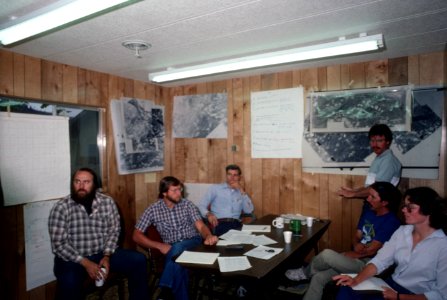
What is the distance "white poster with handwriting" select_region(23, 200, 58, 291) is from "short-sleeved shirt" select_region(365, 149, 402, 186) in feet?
10.7

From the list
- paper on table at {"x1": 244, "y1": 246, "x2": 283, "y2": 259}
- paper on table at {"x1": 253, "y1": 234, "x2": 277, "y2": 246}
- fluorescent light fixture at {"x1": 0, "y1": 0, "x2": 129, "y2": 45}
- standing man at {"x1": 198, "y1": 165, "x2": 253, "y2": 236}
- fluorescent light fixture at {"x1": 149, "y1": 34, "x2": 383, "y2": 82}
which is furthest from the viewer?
standing man at {"x1": 198, "y1": 165, "x2": 253, "y2": 236}

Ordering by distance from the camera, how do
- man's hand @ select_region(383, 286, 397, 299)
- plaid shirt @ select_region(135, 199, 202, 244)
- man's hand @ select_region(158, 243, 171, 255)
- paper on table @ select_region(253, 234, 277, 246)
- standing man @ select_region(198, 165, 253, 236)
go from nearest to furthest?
man's hand @ select_region(383, 286, 397, 299) → paper on table @ select_region(253, 234, 277, 246) → man's hand @ select_region(158, 243, 171, 255) → plaid shirt @ select_region(135, 199, 202, 244) → standing man @ select_region(198, 165, 253, 236)

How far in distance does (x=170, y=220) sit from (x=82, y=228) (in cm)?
81

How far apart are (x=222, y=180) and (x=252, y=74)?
58.7 inches

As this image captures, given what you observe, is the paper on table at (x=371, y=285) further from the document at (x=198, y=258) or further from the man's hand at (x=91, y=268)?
the man's hand at (x=91, y=268)

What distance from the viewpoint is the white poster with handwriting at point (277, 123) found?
3793 millimetres

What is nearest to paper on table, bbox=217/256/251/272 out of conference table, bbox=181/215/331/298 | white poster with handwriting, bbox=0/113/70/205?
conference table, bbox=181/215/331/298

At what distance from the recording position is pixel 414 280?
2.07 m

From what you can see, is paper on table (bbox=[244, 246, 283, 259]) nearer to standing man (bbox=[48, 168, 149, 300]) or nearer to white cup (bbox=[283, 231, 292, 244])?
white cup (bbox=[283, 231, 292, 244])

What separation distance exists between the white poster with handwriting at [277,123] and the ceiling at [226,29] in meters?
0.77

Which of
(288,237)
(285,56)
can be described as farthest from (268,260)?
(285,56)

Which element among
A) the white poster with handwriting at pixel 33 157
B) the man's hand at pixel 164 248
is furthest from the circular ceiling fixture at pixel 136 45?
the man's hand at pixel 164 248

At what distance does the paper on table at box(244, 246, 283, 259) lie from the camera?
2.28m

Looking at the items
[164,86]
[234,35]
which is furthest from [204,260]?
[164,86]
